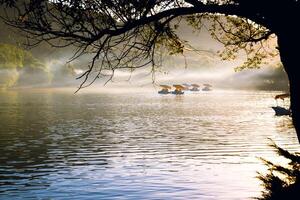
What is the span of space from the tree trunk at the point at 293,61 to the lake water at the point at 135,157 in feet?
42.0

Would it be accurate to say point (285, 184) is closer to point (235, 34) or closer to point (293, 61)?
point (293, 61)

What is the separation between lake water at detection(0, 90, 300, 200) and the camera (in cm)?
2803

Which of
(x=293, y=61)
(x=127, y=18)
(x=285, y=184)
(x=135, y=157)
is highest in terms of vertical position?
(x=127, y=18)

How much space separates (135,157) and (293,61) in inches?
1125

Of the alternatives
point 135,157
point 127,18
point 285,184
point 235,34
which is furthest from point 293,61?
point 135,157

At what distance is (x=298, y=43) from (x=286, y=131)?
50737 millimetres

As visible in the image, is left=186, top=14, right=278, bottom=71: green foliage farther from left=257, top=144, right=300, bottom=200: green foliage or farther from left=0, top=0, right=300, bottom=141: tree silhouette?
left=257, top=144, right=300, bottom=200: green foliage

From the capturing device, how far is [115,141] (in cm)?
5144

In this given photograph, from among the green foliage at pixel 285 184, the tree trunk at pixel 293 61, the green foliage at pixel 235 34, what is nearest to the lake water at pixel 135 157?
the green foliage at pixel 235 34

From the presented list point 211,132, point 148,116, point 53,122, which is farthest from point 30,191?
point 148,116

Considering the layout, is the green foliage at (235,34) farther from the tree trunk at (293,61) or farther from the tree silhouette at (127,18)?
the tree trunk at (293,61)

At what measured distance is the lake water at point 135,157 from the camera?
28031 mm

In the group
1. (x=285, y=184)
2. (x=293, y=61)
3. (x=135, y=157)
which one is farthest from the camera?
(x=135, y=157)

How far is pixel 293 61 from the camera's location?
40.8ft
